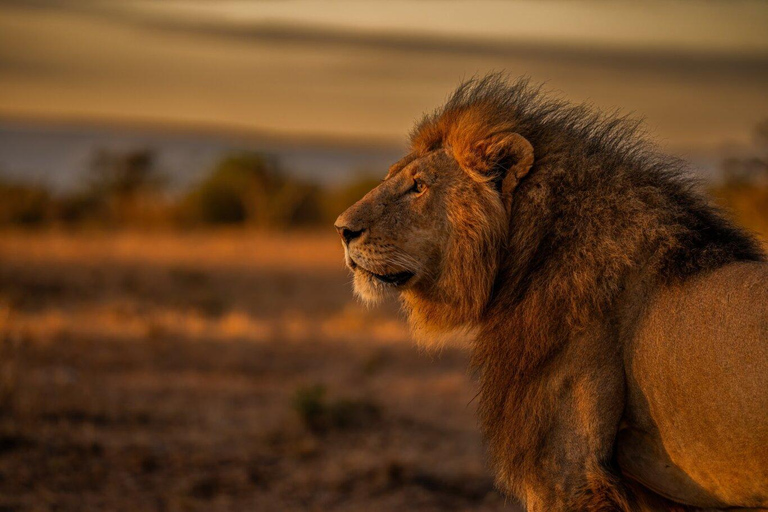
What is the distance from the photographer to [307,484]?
6109 mm

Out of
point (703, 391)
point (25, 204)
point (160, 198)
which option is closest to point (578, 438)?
point (703, 391)

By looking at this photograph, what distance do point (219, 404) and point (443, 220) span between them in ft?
17.1

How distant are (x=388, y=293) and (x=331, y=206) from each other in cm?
2825

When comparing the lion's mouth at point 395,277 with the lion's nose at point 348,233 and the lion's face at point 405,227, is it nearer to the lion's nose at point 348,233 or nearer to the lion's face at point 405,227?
the lion's face at point 405,227

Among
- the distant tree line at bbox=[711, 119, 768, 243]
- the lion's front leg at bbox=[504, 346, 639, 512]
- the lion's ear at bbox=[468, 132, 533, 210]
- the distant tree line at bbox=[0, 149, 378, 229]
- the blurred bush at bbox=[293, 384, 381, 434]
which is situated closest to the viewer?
the lion's front leg at bbox=[504, 346, 639, 512]

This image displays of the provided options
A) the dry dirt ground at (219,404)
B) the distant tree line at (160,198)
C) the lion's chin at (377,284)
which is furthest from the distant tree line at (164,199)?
the lion's chin at (377,284)

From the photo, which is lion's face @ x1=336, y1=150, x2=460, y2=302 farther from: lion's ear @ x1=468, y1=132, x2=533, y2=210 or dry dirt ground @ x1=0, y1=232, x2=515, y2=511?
dry dirt ground @ x1=0, y1=232, x2=515, y2=511

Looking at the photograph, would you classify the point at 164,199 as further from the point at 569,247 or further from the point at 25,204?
the point at 569,247

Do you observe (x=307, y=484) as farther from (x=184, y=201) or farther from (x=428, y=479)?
(x=184, y=201)

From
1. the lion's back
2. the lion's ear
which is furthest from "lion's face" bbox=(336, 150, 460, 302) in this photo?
the lion's back

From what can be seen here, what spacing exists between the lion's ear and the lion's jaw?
0.20 feet

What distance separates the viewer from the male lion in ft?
9.61

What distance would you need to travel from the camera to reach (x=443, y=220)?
3.65m

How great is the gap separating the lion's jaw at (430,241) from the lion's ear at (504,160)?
6 cm
